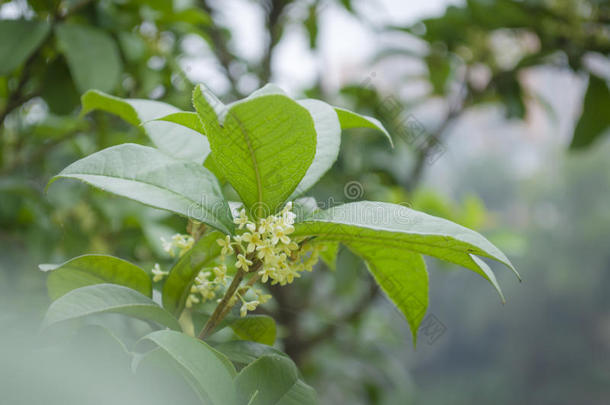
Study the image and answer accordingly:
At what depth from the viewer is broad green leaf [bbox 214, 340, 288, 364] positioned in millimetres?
258

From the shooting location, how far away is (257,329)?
0.99 ft

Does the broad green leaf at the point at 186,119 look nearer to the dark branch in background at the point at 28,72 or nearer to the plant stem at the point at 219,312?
the plant stem at the point at 219,312

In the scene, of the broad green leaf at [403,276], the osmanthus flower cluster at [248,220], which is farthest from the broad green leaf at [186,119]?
the broad green leaf at [403,276]

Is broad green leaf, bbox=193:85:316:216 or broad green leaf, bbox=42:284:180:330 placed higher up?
broad green leaf, bbox=193:85:316:216

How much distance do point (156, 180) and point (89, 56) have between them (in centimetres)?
36

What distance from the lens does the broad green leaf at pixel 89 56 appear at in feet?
1.66

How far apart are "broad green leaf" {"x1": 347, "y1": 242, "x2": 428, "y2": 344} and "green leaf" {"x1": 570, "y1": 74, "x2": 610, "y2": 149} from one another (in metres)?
0.67

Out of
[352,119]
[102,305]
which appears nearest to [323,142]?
[352,119]

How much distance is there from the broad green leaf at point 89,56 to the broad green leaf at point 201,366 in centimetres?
37

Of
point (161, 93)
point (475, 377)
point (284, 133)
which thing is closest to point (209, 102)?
point (284, 133)

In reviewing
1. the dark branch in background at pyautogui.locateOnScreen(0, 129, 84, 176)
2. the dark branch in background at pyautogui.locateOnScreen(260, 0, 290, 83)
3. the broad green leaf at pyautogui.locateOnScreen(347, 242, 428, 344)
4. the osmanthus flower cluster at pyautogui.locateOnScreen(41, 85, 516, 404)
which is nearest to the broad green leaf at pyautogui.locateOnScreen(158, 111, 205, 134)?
the osmanthus flower cluster at pyautogui.locateOnScreen(41, 85, 516, 404)

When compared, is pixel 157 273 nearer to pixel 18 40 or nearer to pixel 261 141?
pixel 261 141

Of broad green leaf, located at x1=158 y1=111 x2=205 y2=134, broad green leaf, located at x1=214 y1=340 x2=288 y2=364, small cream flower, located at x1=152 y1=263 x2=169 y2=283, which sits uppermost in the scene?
broad green leaf, located at x1=158 y1=111 x2=205 y2=134

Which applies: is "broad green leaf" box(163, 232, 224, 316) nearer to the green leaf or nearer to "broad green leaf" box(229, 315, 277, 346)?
"broad green leaf" box(229, 315, 277, 346)
